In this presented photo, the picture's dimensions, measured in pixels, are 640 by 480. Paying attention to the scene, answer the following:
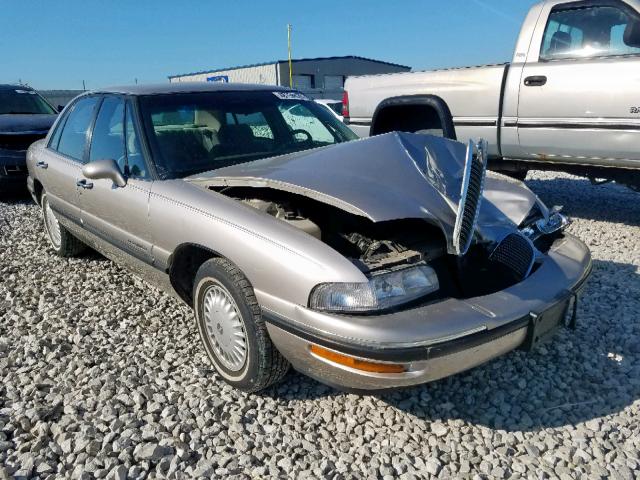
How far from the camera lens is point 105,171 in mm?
2881

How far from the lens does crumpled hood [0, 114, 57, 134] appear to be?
718 centimetres

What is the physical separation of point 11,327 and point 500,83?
4.66 metres

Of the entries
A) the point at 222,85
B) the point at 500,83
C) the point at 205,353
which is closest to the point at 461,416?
the point at 205,353

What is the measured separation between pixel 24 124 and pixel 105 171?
18.4ft

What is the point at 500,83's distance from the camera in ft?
16.1

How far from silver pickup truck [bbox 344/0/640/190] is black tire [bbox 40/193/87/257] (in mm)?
3431

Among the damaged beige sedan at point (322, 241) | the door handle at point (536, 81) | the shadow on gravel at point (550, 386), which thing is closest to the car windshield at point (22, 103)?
the damaged beige sedan at point (322, 241)

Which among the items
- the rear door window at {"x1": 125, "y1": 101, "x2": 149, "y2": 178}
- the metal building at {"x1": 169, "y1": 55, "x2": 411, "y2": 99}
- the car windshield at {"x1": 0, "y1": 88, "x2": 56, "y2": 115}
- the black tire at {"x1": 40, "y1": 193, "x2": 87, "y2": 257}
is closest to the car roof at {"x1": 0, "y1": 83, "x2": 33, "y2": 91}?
the car windshield at {"x1": 0, "y1": 88, "x2": 56, "y2": 115}

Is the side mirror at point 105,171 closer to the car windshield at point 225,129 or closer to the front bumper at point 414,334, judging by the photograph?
the car windshield at point 225,129

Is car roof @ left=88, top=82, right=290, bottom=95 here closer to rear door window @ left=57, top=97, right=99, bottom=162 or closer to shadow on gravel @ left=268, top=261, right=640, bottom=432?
rear door window @ left=57, top=97, right=99, bottom=162

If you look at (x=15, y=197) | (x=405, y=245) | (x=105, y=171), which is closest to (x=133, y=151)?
(x=105, y=171)

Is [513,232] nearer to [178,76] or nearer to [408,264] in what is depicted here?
[408,264]

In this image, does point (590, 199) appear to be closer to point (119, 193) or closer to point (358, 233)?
point (358, 233)

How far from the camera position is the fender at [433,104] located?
509 centimetres
